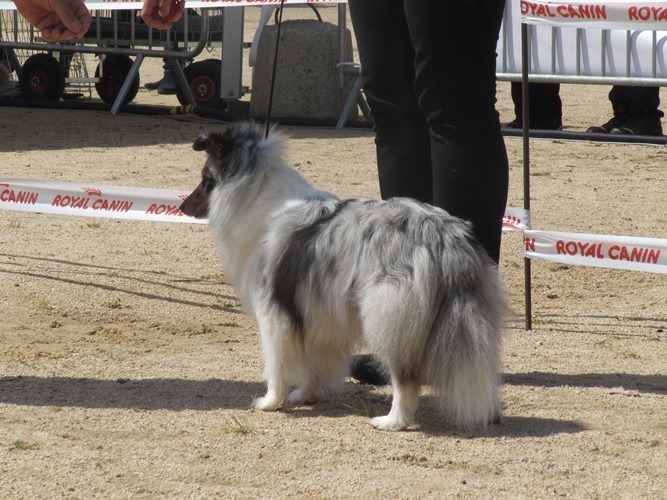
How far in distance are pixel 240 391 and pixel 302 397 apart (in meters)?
0.26

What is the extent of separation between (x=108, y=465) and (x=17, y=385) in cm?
100

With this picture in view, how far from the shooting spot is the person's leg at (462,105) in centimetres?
384

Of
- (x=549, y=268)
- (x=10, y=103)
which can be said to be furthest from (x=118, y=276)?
(x=10, y=103)

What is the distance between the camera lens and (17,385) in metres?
4.23

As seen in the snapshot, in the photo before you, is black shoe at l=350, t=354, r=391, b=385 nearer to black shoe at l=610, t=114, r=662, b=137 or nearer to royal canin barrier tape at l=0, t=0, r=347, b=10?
royal canin barrier tape at l=0, t=0, r=347, b=10

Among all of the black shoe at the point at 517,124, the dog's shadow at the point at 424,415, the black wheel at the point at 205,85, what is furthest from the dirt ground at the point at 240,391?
the black wheel at the point at 205,85

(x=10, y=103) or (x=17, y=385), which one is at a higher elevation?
(x=10, y=103)

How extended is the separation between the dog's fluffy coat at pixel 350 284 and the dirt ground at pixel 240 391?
0.16 meters

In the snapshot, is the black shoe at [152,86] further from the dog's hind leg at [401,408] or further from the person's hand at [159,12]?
the dog's hind leg at [401,408]

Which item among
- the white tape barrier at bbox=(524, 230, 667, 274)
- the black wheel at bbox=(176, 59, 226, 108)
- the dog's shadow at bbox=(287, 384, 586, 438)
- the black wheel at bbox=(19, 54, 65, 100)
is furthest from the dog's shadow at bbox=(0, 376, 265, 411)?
the black wheel at bbox=(19, 54, 65, 100)

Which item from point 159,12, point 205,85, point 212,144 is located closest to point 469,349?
point 212,144

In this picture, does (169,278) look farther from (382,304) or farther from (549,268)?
(382,304)

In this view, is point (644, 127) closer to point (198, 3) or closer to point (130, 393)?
point (198, 3)

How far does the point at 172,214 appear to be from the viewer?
6.09 m
